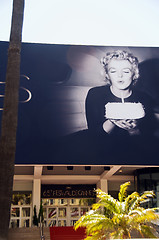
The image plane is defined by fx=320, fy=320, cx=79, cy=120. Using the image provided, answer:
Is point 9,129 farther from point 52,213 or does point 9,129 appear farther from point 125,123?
point 52,213

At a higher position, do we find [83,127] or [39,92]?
[39,92]

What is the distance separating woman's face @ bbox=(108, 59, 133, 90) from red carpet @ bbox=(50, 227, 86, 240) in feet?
28.9

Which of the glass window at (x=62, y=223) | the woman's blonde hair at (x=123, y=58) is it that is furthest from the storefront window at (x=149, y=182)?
the glass window at (x=62, y=223)

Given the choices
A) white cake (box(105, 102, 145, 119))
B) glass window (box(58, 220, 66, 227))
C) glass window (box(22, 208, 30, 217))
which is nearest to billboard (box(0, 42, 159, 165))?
white cake (box(105, 102, 145, 119))

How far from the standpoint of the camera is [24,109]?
17156mm

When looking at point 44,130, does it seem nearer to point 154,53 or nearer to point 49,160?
point 49,160

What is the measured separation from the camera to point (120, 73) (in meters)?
18.3

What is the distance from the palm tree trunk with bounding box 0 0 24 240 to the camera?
237 inches

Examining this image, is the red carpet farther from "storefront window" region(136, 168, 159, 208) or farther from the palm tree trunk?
the palm tree trunk

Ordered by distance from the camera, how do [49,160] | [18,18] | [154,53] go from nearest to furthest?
[18,18] < [49,160] < [154,53]

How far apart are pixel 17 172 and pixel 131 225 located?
12.7m

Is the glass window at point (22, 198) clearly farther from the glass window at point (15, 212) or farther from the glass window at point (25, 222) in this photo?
the glass window at point (25, 222)

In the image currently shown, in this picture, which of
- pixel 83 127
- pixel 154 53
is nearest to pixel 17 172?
pixel 83 127

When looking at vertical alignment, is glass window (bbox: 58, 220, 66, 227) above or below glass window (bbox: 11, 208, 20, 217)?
below
